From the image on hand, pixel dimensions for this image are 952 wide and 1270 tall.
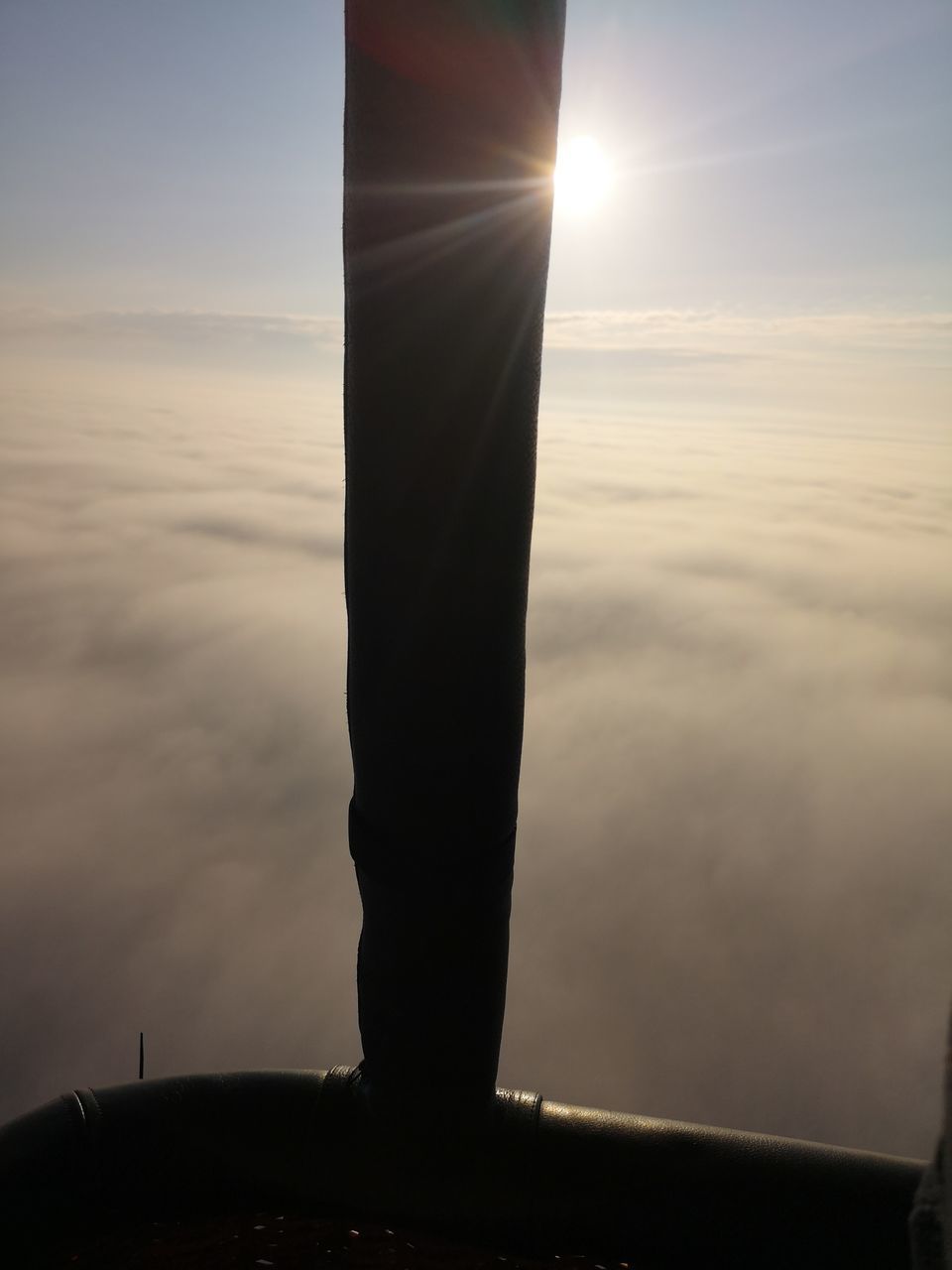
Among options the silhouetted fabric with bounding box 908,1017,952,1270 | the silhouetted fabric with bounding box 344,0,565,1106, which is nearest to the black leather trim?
the silhouetted fabric with bounding box 344,0,565,1106

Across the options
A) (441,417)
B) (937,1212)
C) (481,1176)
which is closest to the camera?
(937,1212)

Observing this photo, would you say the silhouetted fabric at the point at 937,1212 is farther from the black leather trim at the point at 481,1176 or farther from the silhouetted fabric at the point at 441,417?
the black leather trim at the point at 481,1176

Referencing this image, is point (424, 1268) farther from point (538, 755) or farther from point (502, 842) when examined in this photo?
point (538, 755)

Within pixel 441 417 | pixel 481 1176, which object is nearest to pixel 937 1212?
pixel 441 417

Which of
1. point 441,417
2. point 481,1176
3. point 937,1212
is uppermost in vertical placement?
point 441,417

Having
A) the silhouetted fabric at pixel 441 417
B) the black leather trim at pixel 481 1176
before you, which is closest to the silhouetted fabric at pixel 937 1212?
the silhouetted fabric at pixel 441 417

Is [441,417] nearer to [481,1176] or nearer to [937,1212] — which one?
[937,1212]

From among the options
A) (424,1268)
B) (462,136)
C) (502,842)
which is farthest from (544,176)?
(424,1268)

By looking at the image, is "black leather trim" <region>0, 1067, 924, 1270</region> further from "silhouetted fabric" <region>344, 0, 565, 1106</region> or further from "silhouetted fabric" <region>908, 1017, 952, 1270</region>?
"silhouetted fabric" <region>908, 1017, 952, 1270</region>

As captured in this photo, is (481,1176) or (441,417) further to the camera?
(481,1176)
